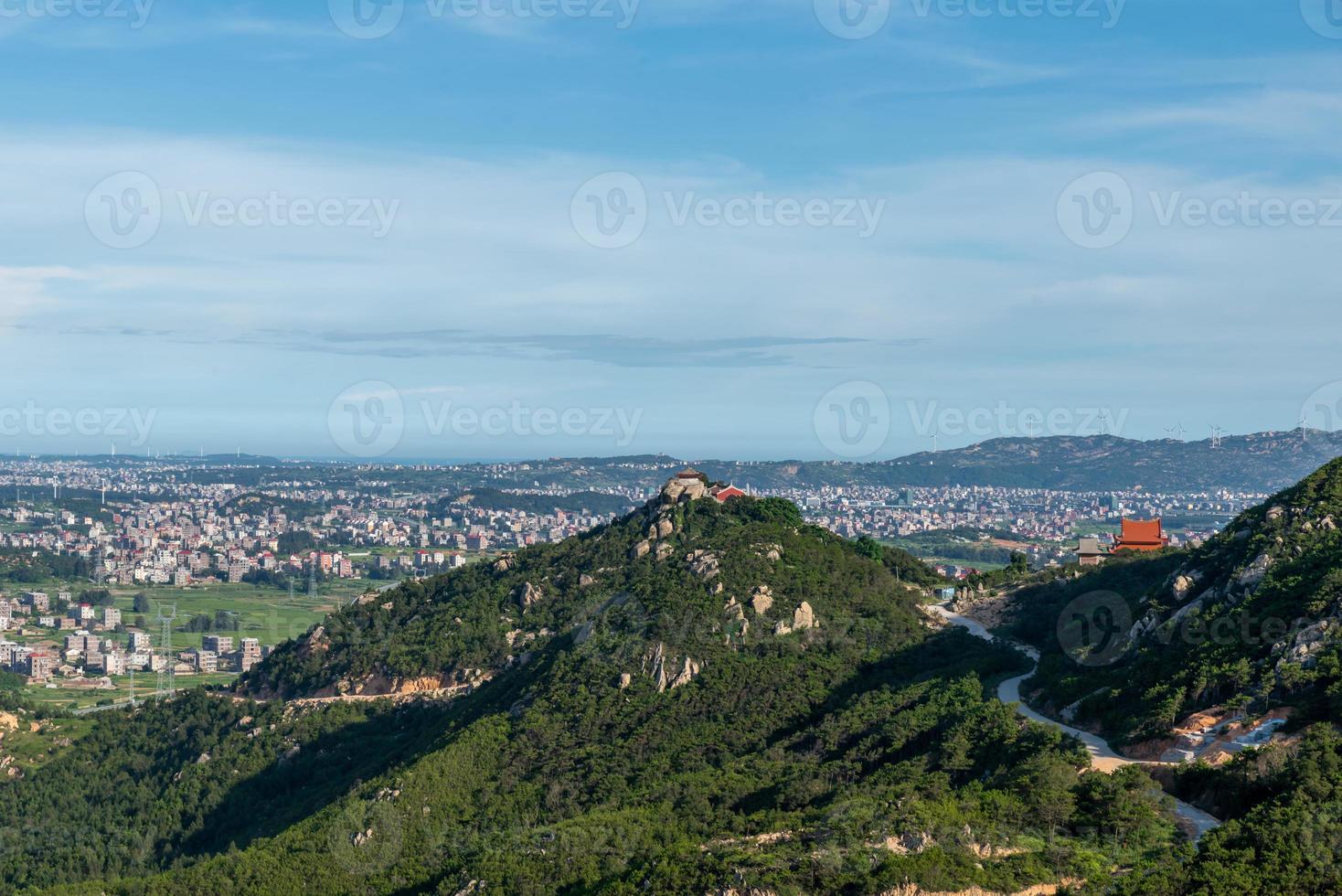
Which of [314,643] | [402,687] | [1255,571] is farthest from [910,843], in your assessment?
[314,643]

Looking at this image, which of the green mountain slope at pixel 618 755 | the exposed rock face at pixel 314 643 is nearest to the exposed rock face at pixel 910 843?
the green mountain slope at pixel 618 755

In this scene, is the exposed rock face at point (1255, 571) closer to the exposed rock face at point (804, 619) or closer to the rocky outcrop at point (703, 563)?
the exposed rock face at point (804, 619)

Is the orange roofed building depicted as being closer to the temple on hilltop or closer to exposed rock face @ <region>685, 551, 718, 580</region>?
the temple on hilltop

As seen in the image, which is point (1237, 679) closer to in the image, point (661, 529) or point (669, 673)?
point (669, 673)

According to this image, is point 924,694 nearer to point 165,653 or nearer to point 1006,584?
point 1006,584

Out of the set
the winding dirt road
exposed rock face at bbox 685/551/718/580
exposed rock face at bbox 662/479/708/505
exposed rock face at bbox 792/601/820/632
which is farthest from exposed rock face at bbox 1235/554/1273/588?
exposed rock face at bbox 662/479/708/505
